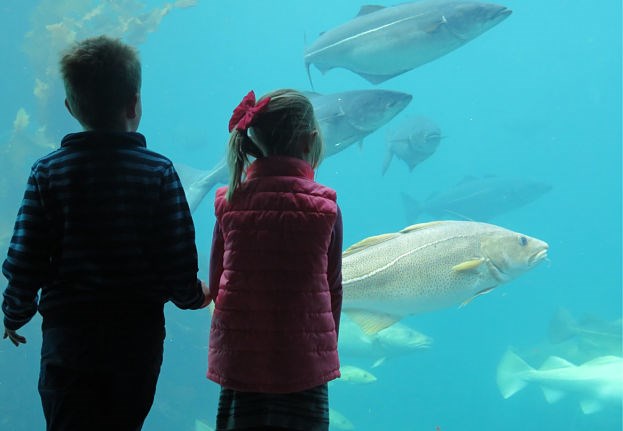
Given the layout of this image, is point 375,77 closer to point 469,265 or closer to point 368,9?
point 368,9

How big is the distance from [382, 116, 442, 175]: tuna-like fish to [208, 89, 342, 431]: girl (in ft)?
19.1

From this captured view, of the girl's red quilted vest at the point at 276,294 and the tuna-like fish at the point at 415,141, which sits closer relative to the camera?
the girl's red quilted vest at the point at 276,294

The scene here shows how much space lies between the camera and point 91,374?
64.7 inches

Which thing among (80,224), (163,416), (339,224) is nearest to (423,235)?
(339,224)

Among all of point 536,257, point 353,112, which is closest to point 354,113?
point 353,112

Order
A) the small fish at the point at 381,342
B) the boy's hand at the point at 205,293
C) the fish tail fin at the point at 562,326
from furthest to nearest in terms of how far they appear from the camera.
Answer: the fish tail fin at the point at 562,326 → the small fish at the point at 381,342 → the boy's hand at the point at 205,293

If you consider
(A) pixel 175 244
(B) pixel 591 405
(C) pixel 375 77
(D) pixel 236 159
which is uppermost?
(C) pixel 375 77

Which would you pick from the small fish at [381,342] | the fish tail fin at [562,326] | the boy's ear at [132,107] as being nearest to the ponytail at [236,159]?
the boy's ear at [132,107]

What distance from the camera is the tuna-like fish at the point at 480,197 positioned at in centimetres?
1038

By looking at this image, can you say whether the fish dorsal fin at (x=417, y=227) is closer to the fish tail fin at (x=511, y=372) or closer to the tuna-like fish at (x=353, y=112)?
the tuna-like fish at (x=353, y=112)

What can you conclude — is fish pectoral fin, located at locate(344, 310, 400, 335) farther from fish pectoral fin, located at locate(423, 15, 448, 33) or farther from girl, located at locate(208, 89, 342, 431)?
fish pectoral fin, located at locate(423, 15, 448, 33)

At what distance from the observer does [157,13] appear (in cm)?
988

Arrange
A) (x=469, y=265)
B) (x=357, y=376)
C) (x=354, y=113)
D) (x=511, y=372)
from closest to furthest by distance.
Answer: (x=469, y=265), (x=354, y=113), (x=511, y=372), (x=357, y=376)

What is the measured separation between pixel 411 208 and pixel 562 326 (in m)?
3.26
